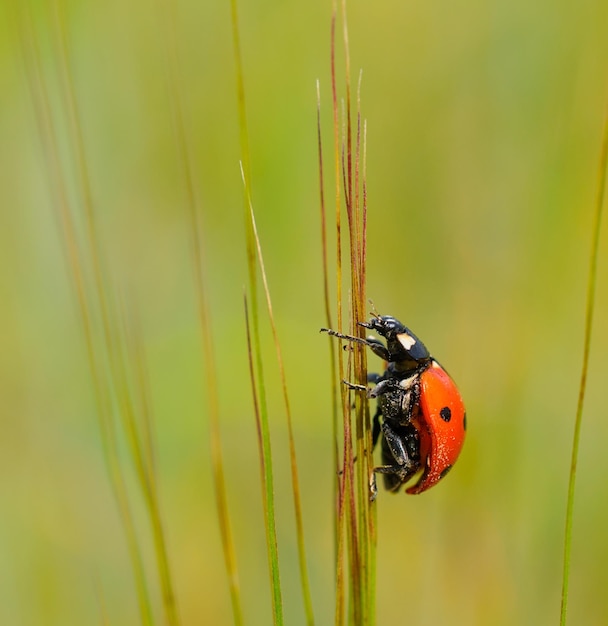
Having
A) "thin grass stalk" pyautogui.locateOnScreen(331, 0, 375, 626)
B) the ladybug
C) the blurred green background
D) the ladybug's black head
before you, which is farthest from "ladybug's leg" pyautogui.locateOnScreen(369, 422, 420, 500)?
"thin grass stalk" pyautogui.locateOnScreen(331, 0, 375, 626)

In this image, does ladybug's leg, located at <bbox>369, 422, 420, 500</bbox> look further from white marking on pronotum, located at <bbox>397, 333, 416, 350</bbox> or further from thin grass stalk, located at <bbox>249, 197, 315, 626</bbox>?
thin grass stalk, located at <bbox>249, 197, 315, 626</bbox>

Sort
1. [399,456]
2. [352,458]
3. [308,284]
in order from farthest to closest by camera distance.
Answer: [308,284], [399,456], [352,458]

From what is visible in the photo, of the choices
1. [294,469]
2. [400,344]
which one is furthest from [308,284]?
[294,469]

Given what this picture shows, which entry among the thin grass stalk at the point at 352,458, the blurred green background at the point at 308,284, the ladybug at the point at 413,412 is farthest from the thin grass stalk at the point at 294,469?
the blurred green background at the point at 308,284

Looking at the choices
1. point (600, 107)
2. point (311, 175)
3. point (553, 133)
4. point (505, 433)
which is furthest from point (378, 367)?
point (600, 107)

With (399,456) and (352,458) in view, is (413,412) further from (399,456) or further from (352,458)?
(352,458)

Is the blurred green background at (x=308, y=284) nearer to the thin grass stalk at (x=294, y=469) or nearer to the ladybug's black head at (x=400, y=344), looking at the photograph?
the ladybug's black head at (x=400, y=344)

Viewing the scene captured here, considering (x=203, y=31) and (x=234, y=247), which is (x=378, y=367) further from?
(x=203, y=31)
